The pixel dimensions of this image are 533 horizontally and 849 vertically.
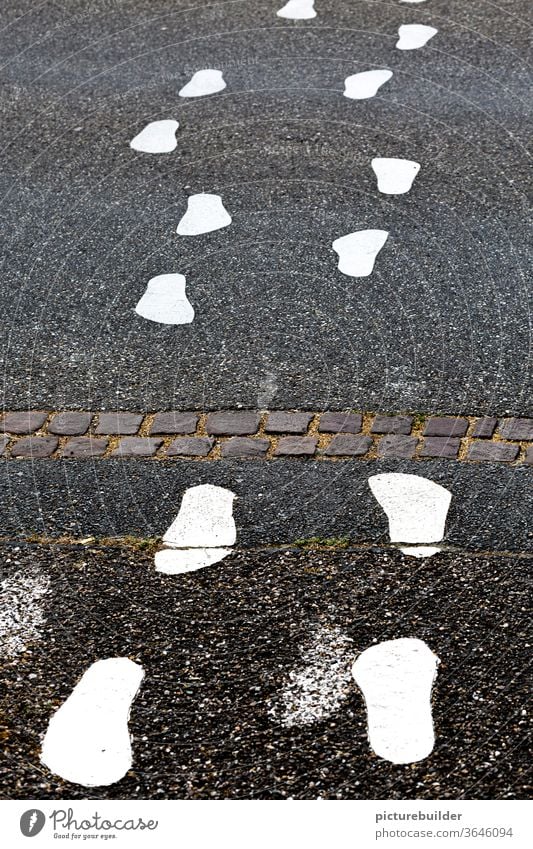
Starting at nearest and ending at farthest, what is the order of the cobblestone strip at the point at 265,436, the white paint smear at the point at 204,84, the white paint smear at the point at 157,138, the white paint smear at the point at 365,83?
the cobblestone strip at the point at 265,436 → the white paint smear at the point at 157,138 → the white paint smear at the point at 365,83 → the white paint smear at the point at 204,84

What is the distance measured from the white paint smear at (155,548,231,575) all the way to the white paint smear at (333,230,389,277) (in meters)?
1.60

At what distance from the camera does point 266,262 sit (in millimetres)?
4449

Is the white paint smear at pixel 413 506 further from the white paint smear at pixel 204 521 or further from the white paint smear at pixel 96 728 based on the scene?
the white paint smear at pixel 96 728

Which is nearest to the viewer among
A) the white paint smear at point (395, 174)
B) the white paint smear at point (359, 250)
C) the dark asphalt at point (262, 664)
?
the dark asphalt at point (262, 664)

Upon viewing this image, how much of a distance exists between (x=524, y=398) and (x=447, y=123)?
82.8 inches

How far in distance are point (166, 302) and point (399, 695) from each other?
6.77ft

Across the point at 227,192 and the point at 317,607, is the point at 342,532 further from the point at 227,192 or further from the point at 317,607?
the point at 227,192

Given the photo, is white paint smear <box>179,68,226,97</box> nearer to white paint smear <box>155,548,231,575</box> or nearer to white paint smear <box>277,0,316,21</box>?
white paint smear <box>277,0,316,21</box>

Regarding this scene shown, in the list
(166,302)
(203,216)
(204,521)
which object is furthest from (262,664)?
(203,216)

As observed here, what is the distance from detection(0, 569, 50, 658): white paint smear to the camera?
2.86 m

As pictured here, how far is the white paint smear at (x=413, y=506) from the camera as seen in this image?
3.13m

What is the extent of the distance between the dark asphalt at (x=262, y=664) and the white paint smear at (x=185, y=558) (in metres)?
0.03

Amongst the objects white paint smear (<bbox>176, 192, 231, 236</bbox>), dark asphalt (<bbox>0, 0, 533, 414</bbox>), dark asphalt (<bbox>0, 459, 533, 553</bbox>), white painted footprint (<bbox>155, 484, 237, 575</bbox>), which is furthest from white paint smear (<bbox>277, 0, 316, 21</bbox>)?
white painted footprint (<bbox>155, 484, 237, 575</bbox>)

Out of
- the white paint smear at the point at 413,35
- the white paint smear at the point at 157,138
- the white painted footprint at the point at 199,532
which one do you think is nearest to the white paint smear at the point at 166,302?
the white painted footprint at the point at 199,532
